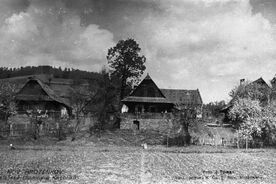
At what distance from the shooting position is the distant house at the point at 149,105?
138ft

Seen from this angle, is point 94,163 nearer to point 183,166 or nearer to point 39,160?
point 39,160

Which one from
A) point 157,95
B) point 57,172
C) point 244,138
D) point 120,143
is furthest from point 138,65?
point 57,172

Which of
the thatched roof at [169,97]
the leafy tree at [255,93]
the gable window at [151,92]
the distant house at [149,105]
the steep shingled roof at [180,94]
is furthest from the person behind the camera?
the steep shingled roof at [180,94]

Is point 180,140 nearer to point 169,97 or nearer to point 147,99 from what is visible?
point 147,99

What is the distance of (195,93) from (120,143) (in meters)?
24.6

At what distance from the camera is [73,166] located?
18.1 metres

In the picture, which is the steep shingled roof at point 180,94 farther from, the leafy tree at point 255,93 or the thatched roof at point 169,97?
the leafy tree at point 255,93

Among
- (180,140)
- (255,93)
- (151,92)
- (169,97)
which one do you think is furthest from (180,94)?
(180,140)

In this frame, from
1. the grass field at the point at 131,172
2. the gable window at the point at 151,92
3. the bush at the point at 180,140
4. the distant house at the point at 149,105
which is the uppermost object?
the gable window at the point at 151,92

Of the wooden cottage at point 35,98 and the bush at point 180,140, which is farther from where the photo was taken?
the wooden cottage at point 35,98

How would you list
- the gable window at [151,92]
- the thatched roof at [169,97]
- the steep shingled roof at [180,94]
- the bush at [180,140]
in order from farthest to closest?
the steep shingled roof at [180,94] → the gable window at [151,92] → the thatched roof at [169,97] → the bush at [180,140]

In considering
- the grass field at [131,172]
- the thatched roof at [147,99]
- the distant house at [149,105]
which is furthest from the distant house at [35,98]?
the grass field at [131,172]

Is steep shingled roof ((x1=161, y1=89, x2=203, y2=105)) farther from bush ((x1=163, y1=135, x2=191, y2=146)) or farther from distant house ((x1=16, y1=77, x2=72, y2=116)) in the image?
distant house ((x1=16, y1=77, x2=72, y2=116))

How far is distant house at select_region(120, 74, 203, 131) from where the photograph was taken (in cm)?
4203
